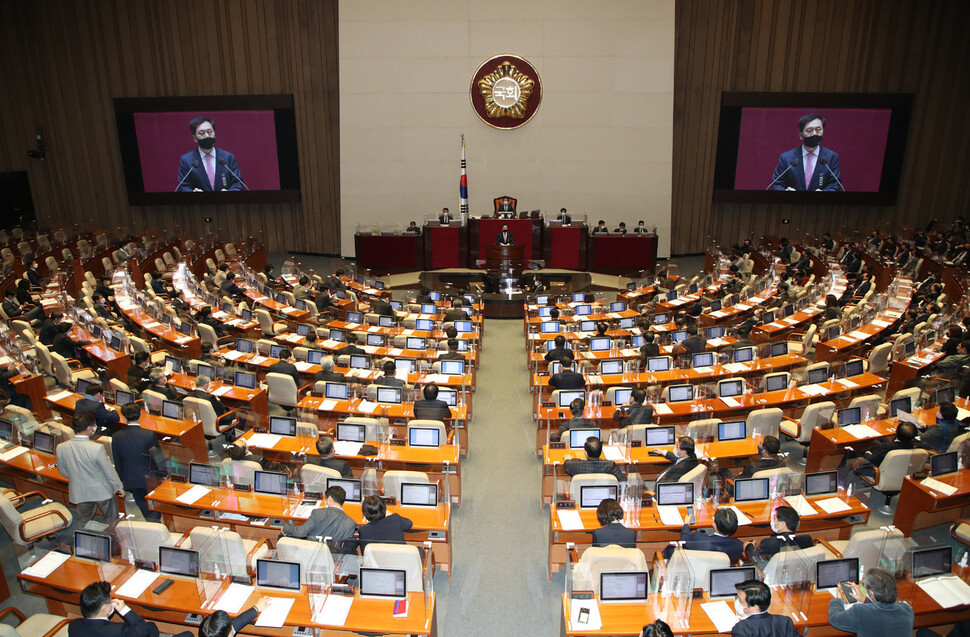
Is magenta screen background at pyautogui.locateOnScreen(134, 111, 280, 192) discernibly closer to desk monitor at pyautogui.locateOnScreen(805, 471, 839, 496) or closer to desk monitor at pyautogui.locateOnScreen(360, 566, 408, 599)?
desk monitor at pyautogui.locateOnScreen(360, 566, 408, 599)

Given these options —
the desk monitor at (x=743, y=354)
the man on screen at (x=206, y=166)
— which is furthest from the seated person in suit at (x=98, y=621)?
the man on screen at (x=206, y=166)

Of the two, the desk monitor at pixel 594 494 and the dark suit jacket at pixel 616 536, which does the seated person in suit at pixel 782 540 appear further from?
the desk monitor at pixel 594 494

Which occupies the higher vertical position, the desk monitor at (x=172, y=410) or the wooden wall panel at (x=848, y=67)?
the wooden wall panel at (x=848, y=67)

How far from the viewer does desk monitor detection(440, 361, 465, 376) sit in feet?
36.8

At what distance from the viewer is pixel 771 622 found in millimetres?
4875

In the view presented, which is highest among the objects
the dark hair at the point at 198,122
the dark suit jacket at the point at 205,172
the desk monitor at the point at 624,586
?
the dark hair at the point at 198,122

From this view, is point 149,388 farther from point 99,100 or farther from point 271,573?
point 99,100

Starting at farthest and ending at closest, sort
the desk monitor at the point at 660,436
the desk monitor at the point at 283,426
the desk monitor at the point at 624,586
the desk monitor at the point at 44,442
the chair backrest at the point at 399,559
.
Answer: the desk monitor at the point at 283,426
the desk monitor at the point at 660,436
the desk monitor at the point at 44,442
the chair backrest at the point at 399,559
the desk monitor at the point at 624,586

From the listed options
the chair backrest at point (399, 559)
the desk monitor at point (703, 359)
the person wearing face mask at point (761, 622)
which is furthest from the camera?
the desk monitor at point (703, 359)

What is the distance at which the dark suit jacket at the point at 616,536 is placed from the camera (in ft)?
20.4

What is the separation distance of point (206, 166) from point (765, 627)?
Answer: 2371cm

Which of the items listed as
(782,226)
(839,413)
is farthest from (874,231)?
(839,413)

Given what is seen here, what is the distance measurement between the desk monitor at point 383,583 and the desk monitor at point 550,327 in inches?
343

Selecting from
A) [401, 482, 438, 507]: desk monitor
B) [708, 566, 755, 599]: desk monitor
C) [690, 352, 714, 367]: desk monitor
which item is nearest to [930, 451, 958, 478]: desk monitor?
[708, 566, 755, 599]: desk monitor
